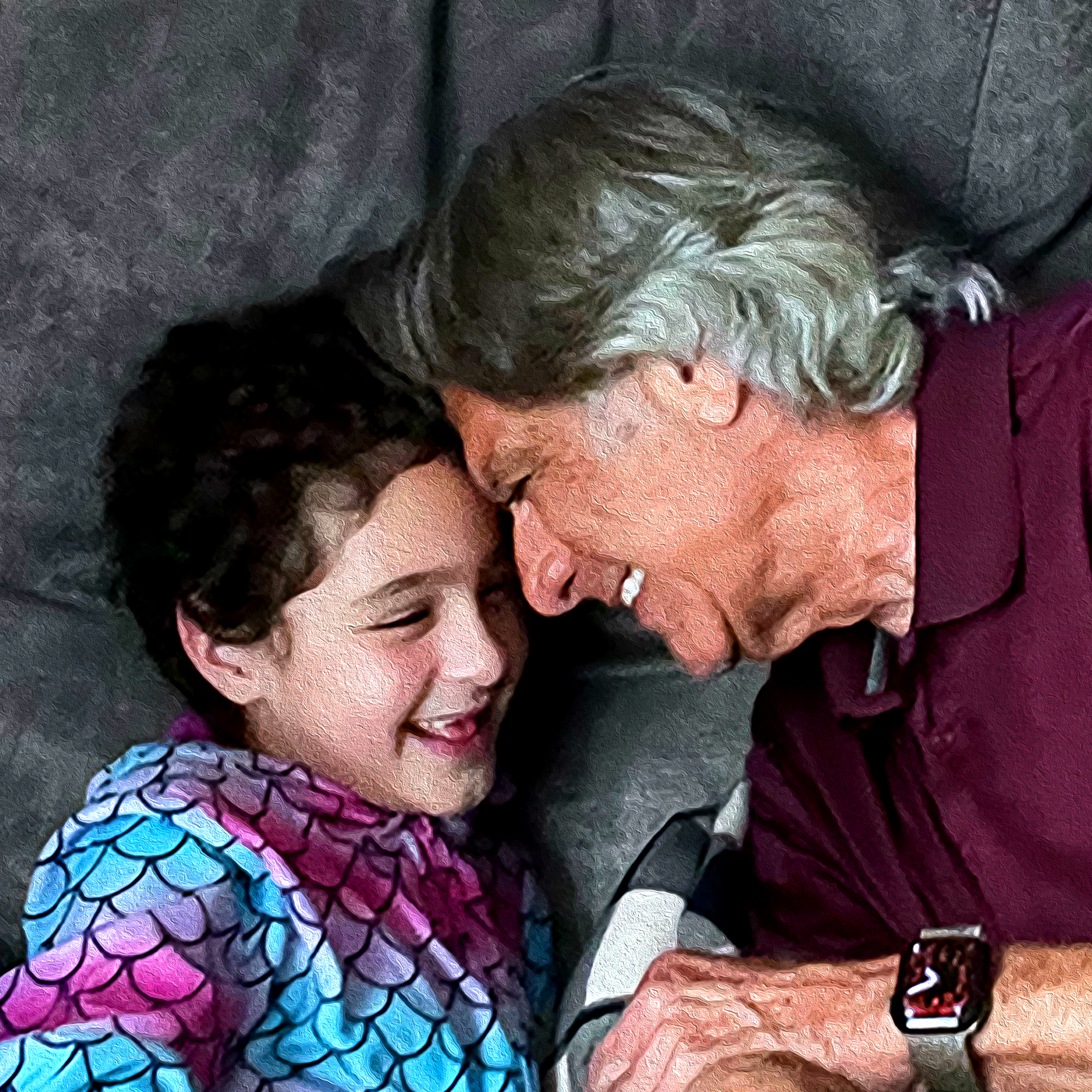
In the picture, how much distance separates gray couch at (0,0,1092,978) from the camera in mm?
967

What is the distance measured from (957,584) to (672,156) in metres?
0.29

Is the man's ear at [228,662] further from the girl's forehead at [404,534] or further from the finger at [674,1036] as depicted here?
the finger at [674,1036]

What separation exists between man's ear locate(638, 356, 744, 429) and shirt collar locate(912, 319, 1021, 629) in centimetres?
11

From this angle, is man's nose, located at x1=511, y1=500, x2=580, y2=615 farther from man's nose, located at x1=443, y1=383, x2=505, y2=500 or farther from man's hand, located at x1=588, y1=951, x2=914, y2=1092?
man's hand, located at x1=588, y1=951, x2=914, y2=1092

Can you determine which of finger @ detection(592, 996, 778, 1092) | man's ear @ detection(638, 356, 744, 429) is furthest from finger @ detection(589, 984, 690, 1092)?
man's ear @ detection(638, 356, 744, 429)

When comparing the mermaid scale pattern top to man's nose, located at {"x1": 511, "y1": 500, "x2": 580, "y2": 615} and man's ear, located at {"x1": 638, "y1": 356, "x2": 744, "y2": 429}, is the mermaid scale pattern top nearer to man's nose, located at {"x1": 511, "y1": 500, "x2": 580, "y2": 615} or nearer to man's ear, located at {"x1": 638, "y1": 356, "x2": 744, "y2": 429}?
man's nose, located at {"x1": 511, "y1": 500, "x2": 580, "y2": 615}

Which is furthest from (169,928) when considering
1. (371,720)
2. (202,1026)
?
(371,720)

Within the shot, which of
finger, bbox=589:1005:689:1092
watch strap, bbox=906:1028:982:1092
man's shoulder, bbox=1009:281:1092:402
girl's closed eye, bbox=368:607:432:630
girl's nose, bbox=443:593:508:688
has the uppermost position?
man's shoulder, bbox=1009:281:1092:402

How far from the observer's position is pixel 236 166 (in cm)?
98

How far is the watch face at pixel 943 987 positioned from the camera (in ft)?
2.56

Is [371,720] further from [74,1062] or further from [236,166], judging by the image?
[236,166]

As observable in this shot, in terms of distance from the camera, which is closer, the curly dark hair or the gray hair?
the gray hair

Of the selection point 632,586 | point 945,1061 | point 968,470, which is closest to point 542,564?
point 632,586

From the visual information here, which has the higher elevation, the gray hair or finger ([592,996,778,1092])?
the gray hair
